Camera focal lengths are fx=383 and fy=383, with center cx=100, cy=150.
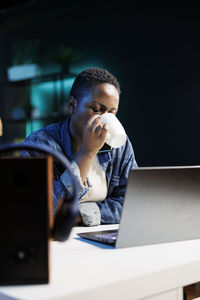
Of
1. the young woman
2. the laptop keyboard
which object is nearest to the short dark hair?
the young woman

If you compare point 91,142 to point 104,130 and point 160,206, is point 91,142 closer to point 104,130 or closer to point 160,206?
point 104,130

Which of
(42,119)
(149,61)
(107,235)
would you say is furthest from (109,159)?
(42,119)

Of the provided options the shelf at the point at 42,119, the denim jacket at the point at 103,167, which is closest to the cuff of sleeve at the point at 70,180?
the denim jacket at the point at 103,167

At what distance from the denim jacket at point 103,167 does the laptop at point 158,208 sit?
10.4 inches

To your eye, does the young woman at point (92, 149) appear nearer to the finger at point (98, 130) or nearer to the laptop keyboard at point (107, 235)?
the finger at point (98, 130)

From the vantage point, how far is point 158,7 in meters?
3.17

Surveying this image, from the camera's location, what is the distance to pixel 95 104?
1470mm

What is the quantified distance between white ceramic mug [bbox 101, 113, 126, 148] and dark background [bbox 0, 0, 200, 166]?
67.2 inches

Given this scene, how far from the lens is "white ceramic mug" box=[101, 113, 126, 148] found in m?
1.34

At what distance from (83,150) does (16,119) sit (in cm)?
326

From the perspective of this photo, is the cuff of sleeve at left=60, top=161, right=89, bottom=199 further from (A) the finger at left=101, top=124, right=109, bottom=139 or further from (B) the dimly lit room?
(A) the finger at left=101, top=124, right=109, bottom=139

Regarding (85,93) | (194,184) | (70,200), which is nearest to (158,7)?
(85,93)

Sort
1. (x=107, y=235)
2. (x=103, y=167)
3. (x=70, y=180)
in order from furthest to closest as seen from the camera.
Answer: (x=103, y=167), (x=70, y=180), (x=107, y=235)

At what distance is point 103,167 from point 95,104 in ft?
0.88
